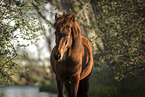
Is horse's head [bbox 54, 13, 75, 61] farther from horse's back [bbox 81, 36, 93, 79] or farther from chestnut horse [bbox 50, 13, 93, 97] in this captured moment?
horse's back [bbox 81, 36, 93, 79]

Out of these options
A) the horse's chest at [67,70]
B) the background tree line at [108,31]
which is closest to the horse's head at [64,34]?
the horse's chest at [67,70]

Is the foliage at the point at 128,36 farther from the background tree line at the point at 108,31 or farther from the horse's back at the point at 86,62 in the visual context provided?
the horse's back at the point at 86,62

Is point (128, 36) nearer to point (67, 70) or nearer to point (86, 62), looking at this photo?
point (86, 62)

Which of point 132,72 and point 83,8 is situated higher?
point 83,8

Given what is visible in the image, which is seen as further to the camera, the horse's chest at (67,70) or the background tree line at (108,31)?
the background tree line at (108,31)

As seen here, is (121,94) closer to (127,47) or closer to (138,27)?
(127,47)

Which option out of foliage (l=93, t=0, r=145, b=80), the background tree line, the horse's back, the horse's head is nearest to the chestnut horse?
the horse's head

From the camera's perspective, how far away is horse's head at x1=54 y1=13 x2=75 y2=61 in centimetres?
387

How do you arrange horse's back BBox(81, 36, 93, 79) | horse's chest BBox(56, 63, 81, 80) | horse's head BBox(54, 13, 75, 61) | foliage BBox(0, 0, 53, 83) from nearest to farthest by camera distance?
horse's head BBox(54, 13, 75, 61) → horse's chest BBox(56, 63, 81, 80) → horse's back BBox(81, 36, 93, 79) → foliage BBox(0, 0, 53, 83)

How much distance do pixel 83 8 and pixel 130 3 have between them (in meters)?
3.58

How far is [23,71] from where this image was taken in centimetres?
922

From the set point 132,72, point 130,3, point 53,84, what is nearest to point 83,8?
point 130,3

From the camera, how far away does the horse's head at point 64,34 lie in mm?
3869

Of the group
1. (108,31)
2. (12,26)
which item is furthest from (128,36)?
(12,26)
